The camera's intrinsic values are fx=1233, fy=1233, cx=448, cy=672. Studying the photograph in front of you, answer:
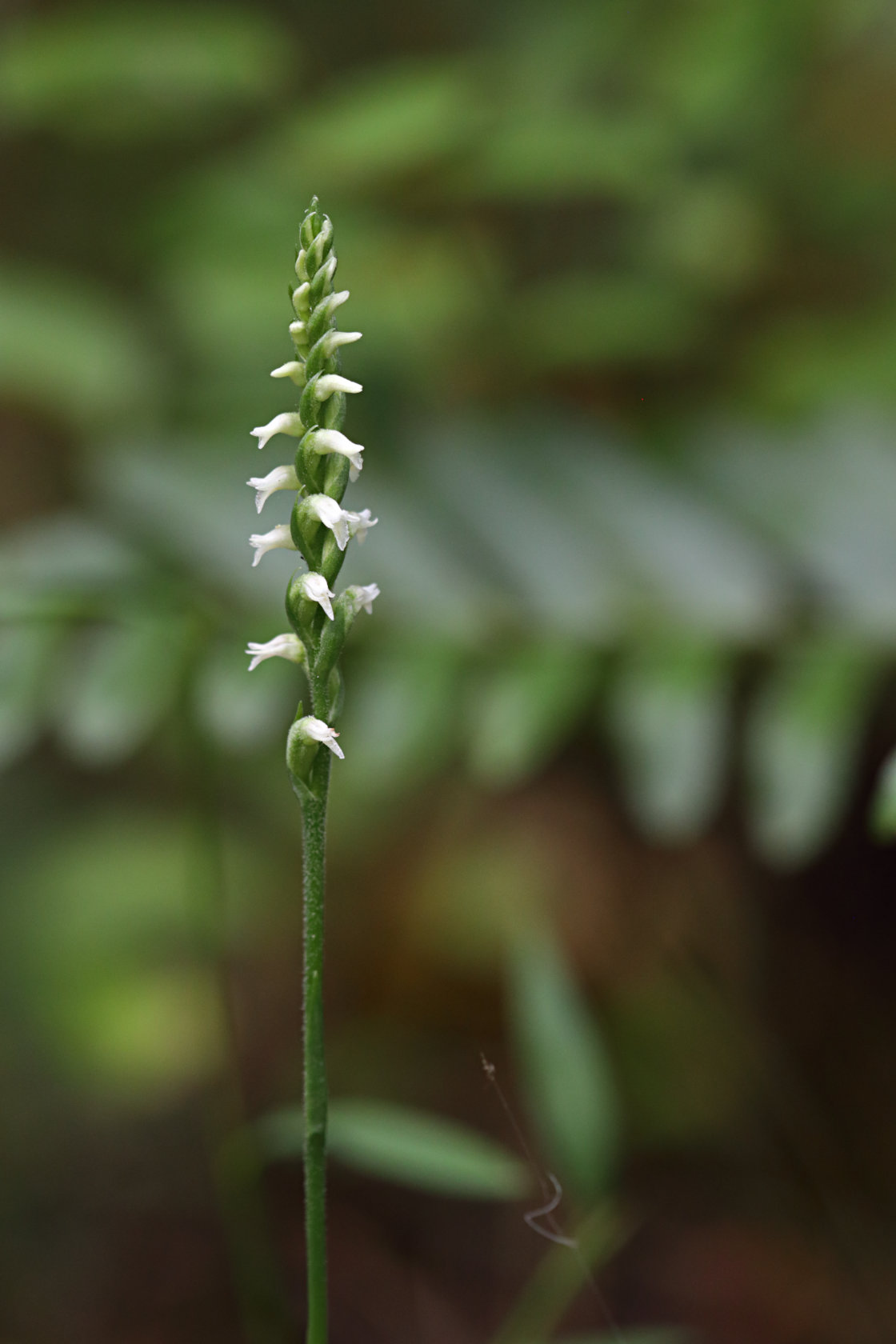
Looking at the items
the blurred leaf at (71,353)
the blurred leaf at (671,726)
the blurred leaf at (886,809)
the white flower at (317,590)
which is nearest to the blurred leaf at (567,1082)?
the blurred leaf at (886,809)

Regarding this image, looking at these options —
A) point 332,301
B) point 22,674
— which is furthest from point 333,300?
point 22,674

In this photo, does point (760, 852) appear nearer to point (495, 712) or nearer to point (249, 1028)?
point (495, 712)

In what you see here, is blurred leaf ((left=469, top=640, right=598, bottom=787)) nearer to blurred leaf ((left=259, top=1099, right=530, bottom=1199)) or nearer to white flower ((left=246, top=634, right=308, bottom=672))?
blurred leaf ((left=259, top=1099, right=530, bottom=1199))

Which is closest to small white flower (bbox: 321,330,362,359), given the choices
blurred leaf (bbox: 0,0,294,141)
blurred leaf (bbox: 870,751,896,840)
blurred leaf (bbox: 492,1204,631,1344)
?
Answer: blurred leaf (bbox: 870,751,896,840)

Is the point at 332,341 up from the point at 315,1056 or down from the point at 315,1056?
up

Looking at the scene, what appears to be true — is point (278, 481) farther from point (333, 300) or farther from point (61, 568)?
point (61, 568)
